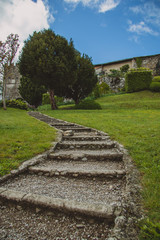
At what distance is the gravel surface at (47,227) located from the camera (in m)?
1.68

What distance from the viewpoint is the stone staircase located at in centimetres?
177

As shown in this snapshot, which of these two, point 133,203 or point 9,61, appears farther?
point 9,61

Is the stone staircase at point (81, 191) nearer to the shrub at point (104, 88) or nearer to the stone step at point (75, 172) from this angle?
the stone step at point (75, 172)

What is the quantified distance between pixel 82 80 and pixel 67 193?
1805 cm

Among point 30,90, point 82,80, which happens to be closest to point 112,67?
point 30,90

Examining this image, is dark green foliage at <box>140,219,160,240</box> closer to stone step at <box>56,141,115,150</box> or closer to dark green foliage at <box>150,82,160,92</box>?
stone step at <box>56,141,115,150</box>

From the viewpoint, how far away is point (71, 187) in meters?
2.63

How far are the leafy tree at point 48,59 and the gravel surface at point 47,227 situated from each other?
14.2 meters

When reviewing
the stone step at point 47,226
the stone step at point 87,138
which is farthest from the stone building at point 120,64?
the stone step at point 47,226

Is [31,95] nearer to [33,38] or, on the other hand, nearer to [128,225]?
[33,38]

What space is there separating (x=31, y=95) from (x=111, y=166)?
28.8 meters

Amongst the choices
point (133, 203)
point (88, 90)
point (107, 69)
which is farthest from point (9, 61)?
point (107, 69)

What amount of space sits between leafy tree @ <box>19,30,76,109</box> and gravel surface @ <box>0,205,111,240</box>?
14.2m

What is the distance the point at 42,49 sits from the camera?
14.6 metres
